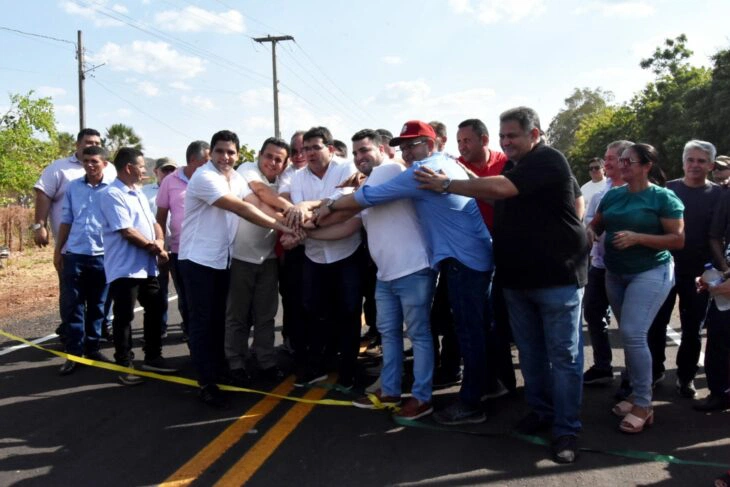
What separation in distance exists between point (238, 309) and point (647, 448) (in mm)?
3394

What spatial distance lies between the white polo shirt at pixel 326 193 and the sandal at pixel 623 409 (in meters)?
2.35

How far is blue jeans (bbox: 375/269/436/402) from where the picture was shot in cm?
470

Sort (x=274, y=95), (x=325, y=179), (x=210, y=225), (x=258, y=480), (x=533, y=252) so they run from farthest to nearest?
(x=274, y=95), (x=325, y=179), (x=210, y=225), (x=533, y=252), (x=258, y=480)

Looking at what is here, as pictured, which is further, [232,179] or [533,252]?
→ [232,179]

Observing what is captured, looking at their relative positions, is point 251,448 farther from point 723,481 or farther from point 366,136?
point 723,481

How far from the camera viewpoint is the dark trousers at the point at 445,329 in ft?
18.4

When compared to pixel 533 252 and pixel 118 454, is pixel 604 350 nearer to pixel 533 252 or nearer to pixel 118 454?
pixel 533 252

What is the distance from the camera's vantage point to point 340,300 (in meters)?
5.43

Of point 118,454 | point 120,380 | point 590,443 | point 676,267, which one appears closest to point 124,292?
point 120,380

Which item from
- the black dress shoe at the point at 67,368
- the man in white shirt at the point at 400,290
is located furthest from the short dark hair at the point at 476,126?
the black dress shoe at the point at 67,368

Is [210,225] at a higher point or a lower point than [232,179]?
lower

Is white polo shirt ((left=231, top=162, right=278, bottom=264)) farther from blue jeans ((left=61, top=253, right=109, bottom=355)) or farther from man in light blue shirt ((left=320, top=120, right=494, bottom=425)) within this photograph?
blue jeans ((left=61, top=253, right=109, bottom=355))

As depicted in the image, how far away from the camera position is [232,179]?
17.6 ft

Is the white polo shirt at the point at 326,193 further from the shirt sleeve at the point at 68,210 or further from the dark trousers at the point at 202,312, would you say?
the shirt sleeve at the point at 68,210
